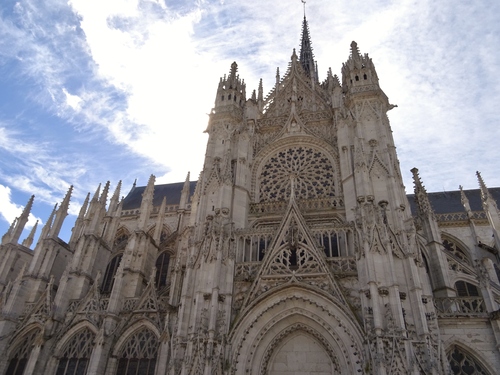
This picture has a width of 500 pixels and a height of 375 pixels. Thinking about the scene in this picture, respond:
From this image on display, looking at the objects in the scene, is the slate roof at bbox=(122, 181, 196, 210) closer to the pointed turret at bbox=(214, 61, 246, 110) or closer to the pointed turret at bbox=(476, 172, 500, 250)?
the pointed turret at bbox=(214, 61, 246, 110)

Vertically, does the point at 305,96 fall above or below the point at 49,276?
above

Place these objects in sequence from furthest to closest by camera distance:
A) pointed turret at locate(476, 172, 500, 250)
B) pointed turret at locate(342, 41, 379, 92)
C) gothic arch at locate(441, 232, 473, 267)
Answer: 1. gothic arch at locate(441, 232, 473, 267)
2. pointed turret at locate(342, 41, 379, 92)
3. pointed turret at locate(476, 172, 500, 250)

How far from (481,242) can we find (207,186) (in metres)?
17.5

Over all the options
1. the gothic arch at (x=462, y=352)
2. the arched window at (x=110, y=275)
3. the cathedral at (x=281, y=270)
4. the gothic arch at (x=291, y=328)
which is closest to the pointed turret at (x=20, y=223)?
the cathedral at (x=281, y=270)

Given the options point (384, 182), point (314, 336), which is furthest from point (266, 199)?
point (314, 336)

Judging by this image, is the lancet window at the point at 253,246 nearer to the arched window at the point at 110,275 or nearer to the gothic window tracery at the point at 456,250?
the arched window at the point at 110,275

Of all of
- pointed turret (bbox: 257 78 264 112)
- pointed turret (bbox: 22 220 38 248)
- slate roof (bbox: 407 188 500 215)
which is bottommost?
pointed turret (bbox: 22 220 38 248)

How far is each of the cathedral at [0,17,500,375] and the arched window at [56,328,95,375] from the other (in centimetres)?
6

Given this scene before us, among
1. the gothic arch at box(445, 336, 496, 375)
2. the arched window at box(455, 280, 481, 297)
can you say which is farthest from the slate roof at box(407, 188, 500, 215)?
the gothic arch at box(445, 336, 496, 375)

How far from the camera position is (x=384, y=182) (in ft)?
53.9

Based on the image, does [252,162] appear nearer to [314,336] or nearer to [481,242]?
[314,336]

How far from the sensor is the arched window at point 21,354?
18.0 metres

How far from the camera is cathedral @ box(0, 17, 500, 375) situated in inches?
523

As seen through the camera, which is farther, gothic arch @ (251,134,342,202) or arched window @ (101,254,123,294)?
arched window @ (101,254,123,294)
